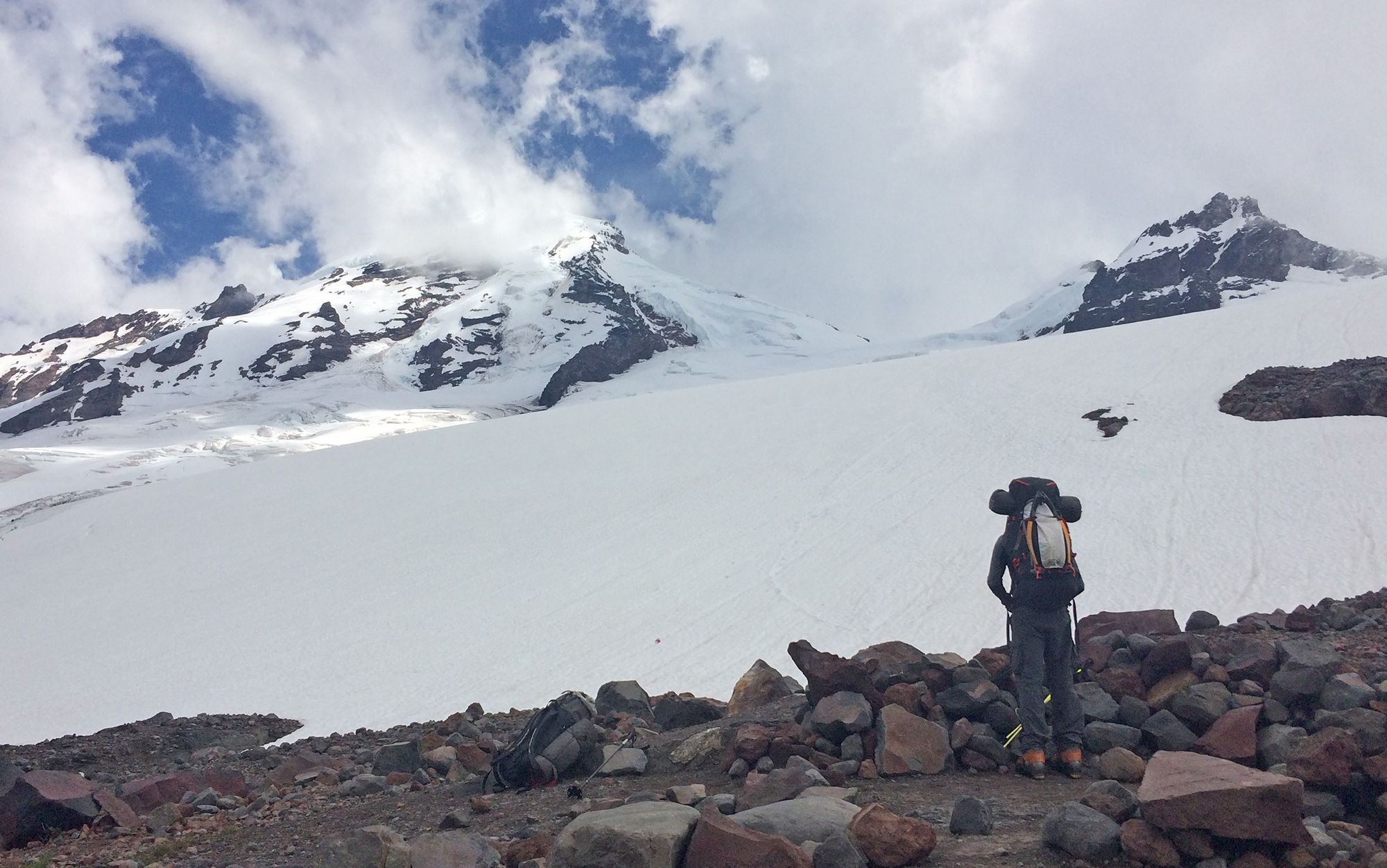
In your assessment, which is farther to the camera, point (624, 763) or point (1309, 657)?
point (624, 763)

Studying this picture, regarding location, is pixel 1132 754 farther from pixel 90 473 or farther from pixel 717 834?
pixel 90 473

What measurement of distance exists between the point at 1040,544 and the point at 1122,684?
3.91 feet

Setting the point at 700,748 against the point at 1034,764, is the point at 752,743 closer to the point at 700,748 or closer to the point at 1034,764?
the point at 700,748

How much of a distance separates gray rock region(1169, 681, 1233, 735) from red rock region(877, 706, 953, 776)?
4.29 feet

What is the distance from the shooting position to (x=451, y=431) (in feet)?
102

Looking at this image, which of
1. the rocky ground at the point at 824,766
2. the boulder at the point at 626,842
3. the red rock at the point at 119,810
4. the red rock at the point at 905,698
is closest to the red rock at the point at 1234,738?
the rocky ground at the point at 824,766

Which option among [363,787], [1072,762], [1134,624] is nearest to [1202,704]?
[1072,762]

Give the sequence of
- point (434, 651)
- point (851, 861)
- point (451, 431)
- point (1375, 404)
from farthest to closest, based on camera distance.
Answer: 1. point (451, 431)
2. point (1375, 404)
3. point (434, 651)
4. point (851, 861)

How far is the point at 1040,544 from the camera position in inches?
183

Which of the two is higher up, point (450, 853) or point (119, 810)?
point (450, 853)

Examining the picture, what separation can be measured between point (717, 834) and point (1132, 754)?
2538 mm

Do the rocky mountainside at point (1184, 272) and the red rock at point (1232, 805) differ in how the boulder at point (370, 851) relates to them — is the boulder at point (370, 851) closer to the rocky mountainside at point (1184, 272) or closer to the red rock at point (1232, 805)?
the red rock at point (1232, 805)

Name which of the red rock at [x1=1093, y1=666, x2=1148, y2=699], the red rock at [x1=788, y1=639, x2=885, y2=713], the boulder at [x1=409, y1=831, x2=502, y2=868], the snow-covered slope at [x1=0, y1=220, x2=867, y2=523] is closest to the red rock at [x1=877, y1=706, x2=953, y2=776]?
the red rock at [x1=788, y1=639, x2=885, y2=713]

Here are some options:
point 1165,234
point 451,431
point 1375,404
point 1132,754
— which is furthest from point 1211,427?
point 1165,234
